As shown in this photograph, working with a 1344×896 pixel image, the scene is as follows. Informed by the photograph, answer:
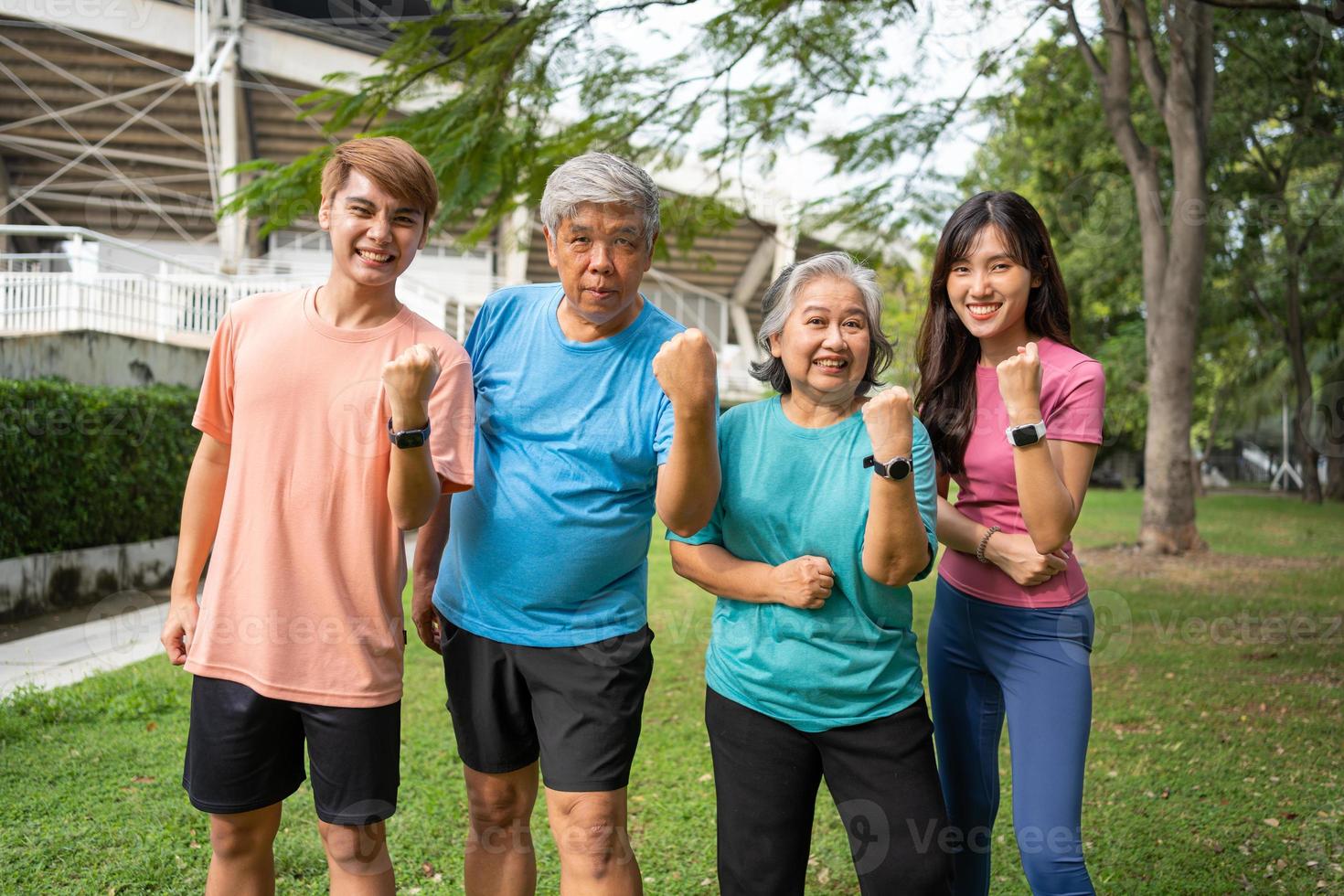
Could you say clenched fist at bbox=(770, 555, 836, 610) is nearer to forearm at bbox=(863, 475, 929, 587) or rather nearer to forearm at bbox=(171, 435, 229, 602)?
forearm at bbox=(863, 475, 929, 587)

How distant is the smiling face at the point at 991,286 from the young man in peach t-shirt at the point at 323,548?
1170mm

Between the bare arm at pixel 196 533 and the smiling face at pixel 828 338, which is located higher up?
the smiling face at pixel 828 338

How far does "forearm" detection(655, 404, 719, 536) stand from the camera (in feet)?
6.86

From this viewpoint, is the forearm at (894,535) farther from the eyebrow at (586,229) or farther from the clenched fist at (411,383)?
the clenched fist at (411,383)

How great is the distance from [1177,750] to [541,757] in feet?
12.0

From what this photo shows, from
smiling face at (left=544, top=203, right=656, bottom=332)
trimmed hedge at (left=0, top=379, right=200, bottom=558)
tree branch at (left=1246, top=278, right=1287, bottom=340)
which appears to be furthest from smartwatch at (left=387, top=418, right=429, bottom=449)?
tree branch at (left=1246, top=278, right=1287, bottom=340)

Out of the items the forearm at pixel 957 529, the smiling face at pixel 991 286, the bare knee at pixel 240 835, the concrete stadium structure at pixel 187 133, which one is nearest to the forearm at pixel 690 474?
the forearm at pixel 957 529

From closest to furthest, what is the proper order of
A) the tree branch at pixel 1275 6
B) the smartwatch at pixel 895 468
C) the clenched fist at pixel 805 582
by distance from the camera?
the smartwatch at pixel 895 468 < the clenched fist at pixel 805 582 < the tree branch at pixel 1275 6

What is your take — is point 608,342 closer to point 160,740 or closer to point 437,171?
point 437,171

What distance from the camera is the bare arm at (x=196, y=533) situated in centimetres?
238

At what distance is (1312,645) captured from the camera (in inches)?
279

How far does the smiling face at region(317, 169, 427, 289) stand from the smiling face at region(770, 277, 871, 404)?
2.83 ft

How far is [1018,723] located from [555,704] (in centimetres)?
104

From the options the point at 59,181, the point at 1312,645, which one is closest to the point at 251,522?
the point at 1312,645
